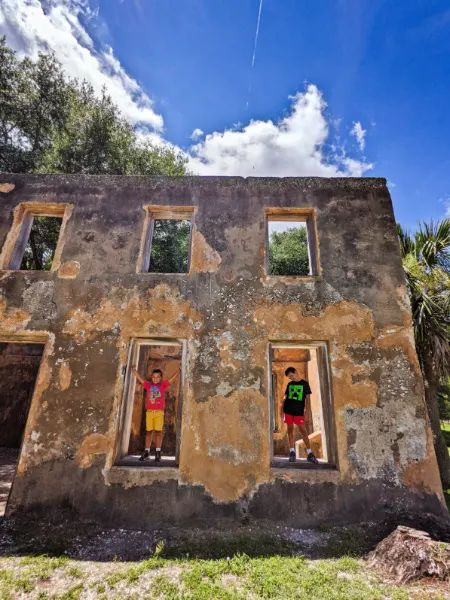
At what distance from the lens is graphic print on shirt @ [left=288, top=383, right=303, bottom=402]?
18.6ft

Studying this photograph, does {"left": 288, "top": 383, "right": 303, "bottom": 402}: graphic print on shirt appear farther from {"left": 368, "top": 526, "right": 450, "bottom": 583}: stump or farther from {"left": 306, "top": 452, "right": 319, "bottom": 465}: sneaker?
{"left": 368, "top": 526, "right": 450, "bottom": 583}: stump

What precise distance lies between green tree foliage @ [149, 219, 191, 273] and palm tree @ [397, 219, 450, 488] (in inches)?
329

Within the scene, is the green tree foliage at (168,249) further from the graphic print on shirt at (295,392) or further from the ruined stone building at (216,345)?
the graphic print on shirt at (295,392)

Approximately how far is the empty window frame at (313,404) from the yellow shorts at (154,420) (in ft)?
6.73

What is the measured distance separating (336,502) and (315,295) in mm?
3248

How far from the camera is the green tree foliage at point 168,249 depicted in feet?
42.5

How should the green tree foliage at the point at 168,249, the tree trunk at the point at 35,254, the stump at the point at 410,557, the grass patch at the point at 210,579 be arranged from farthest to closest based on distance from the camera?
the green tree foliage at the point at 168,249 < the tree trunk at the point at 35,254 < the stump at the point at 410,557 < the grass patch at the point at 210,579

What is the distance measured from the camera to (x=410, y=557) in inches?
138

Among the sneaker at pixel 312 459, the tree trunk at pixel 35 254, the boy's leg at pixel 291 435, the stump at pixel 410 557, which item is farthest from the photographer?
the tree trunk at pixel 35 254

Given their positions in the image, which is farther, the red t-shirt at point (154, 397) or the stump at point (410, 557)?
the red t-shirt at point (154, 397)

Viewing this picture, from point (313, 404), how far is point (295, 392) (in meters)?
3.05

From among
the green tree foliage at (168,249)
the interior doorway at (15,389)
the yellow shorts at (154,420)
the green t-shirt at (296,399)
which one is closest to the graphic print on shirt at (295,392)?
the green t-shirt at (296,399)

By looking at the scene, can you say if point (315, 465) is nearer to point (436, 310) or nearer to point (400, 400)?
point (400, 400)

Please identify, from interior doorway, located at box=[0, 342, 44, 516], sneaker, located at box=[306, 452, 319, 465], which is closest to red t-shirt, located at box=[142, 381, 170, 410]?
sneaker, located at box=[306, 452, 319, 465]
